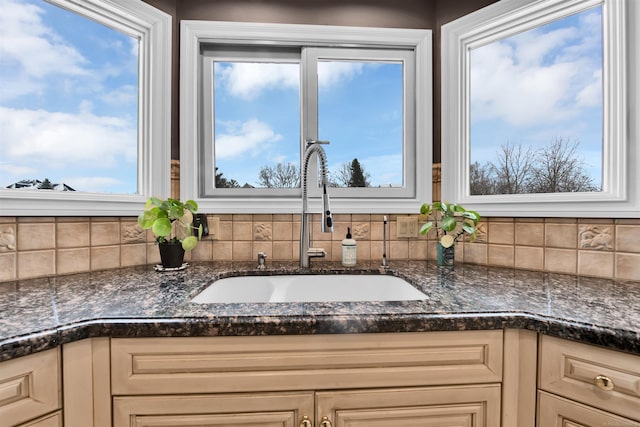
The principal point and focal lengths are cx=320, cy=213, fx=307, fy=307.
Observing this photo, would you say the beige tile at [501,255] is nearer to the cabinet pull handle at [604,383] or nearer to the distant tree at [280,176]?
the cabinet pull handle at [604,383]

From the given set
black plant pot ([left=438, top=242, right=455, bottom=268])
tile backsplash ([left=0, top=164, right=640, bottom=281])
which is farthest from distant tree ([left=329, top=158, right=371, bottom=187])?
black plant pot ([left=438, top=242, right=455, bottom=268])

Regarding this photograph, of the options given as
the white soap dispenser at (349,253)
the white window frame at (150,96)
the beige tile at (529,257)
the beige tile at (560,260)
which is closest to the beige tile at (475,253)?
the beige tile at (529,257)

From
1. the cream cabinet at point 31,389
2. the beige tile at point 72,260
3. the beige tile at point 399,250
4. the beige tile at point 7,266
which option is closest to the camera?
the cream cabinet at point 31,389

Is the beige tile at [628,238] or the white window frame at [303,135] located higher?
the white window frame at [303,135]

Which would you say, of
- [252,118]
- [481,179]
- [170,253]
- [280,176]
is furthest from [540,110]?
A: [170,253]

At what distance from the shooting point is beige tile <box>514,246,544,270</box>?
1.24 m

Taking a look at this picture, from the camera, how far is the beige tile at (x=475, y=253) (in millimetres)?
1371

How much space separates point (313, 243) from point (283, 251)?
0.48 ft

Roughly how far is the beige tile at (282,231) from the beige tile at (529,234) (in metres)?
0.99

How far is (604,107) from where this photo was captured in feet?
3.72

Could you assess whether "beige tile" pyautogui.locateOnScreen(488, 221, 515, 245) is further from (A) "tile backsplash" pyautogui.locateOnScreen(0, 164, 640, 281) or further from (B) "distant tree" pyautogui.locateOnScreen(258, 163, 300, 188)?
(B) "distant tree" pyautogui.locateOnScreen(258, 163, 300, 188)

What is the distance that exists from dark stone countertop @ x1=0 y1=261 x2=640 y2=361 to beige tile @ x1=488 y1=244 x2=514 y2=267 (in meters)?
0.34

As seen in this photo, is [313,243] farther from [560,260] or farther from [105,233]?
[560,260]

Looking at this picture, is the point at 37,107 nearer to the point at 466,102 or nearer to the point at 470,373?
Result: the point at 470,373
